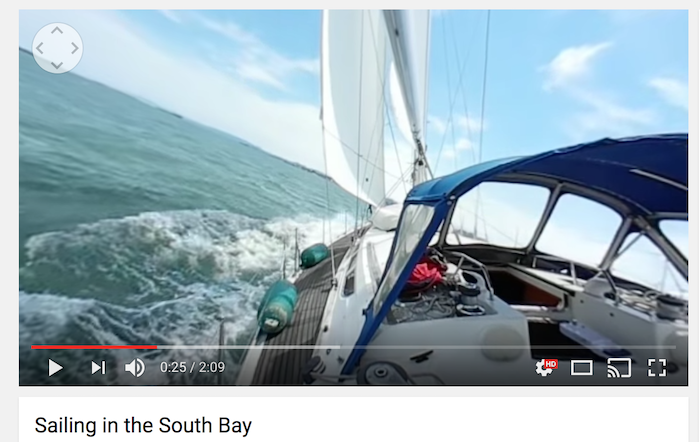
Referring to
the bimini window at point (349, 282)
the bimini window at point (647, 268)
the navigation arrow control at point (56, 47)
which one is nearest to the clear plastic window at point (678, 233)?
the bimini window at point (647, 268)

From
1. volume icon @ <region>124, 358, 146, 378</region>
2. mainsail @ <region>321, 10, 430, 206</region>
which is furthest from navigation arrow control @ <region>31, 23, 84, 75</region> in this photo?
mainsail @ <region>321, 10, 430, 206</region>

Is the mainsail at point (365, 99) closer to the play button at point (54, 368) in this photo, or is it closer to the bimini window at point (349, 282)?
the bimini window at point (349, 282)

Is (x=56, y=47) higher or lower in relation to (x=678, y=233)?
higher

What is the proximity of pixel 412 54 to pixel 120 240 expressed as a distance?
2044 mm

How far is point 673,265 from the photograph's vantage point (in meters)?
1.07

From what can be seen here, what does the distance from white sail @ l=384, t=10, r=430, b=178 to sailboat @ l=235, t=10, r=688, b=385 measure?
0.02 meters

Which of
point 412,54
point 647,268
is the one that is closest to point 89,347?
point 647,268

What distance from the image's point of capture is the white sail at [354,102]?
3.04 m

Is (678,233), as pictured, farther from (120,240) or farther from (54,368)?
(120,240)

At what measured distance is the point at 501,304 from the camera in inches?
45.4

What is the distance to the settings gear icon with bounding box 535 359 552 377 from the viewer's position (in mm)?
884

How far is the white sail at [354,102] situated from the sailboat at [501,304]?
1.22 metres
